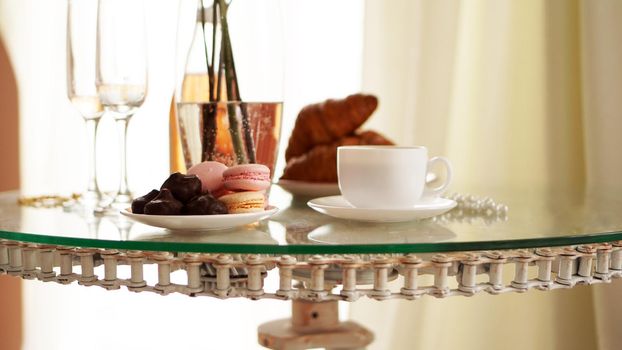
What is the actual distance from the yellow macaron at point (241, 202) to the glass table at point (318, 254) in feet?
0.06

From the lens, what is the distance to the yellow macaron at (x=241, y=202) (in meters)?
0.74

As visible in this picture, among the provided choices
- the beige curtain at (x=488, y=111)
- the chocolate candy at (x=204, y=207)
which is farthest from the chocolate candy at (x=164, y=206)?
the beige curtain at (x=488, y=111)

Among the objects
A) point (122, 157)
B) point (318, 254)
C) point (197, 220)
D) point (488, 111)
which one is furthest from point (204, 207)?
point (488, 111)

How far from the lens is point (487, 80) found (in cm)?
171

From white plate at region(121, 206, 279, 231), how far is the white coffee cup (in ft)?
0.42

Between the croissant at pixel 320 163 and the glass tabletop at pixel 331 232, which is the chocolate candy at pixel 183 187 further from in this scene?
the croissant at pixel 320 163

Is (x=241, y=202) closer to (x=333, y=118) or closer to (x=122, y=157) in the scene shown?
(x=122, y=157)

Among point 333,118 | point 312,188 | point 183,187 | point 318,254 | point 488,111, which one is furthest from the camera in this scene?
point 488,111

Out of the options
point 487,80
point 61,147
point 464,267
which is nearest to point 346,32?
point 487,80

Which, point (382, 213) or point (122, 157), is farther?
point (122, 157)

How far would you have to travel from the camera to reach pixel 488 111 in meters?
1.72

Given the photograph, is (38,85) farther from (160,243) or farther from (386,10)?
(160,243)

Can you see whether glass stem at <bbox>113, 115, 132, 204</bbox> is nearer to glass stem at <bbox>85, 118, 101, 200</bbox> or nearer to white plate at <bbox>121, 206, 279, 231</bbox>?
glass stem at <bbox>85, 118, 101, 200</bbox>

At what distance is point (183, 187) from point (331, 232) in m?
0.14
